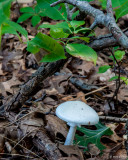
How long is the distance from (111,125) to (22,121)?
41.6 inches

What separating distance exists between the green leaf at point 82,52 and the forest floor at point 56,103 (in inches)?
33.4

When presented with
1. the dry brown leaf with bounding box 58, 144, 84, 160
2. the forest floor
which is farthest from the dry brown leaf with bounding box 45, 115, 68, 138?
the dry brown leaf with bounding box 58, 144, 84, 160

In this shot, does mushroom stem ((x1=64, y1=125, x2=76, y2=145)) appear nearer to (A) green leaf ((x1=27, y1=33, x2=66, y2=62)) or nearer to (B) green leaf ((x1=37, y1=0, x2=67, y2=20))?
(A) green leaf ((x1=27, y1=33, x2=66, y2=62))

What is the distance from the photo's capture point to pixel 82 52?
151 cm

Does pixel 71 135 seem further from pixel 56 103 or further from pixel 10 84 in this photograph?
pixel 10 84

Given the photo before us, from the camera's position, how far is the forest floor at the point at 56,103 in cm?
197

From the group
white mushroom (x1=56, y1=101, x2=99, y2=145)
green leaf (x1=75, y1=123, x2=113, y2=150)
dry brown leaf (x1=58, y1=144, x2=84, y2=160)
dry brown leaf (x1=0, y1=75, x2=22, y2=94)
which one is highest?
white mushroom (x1=56, y1=101, x2=99, y2=145)

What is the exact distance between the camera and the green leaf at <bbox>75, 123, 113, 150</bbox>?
2.13m

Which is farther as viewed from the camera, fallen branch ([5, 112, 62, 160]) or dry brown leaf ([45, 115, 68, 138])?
dry brown leaf ([45, 115, 68, 138])

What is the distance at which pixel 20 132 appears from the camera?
6.66 ft

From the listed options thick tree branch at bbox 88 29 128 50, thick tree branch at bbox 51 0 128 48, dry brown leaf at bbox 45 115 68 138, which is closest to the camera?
thick tree branch at bbox 51 0 128 48

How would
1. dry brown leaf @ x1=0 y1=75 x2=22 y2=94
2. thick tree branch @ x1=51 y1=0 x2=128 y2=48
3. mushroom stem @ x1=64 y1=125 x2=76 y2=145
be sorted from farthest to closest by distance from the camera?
dry brown leaf @ x1=0 y1=75 x2=22 y2=94 < mushroom stem @ x1=64 y1=125 x2=76 y2=145 < thick tree branch @ x1=51 y1=0 x2=128 y2=48

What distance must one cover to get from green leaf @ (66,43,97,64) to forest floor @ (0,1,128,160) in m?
0.85

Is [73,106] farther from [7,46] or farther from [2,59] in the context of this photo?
Result: [7,46]
